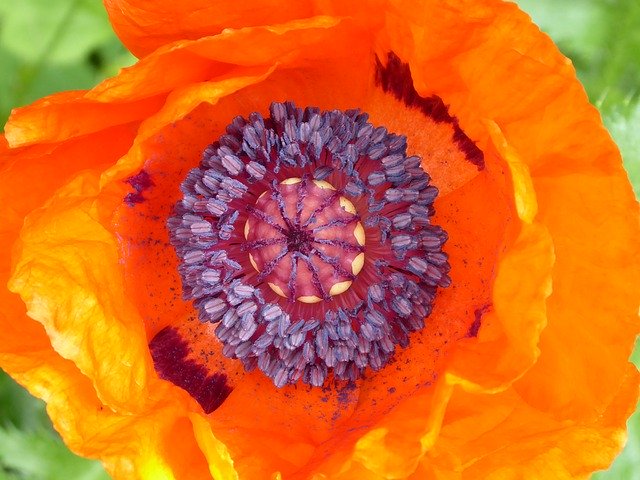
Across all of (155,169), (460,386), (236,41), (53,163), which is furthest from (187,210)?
(460,386)

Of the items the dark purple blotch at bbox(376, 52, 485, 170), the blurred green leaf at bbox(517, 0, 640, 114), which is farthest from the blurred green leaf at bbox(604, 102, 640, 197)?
the dark purple blotch at bbox(376, 52, 485, 170)

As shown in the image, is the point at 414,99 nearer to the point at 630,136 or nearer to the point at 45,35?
the point at 630,136

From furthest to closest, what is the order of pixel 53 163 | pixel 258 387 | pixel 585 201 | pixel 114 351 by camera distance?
1. pixel 258 387
2. pixel 53 163
3. pixel 114 351
4. pixel 585 201

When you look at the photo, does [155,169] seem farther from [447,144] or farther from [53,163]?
[447,144]

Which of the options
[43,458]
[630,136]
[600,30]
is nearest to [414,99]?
[630,136]

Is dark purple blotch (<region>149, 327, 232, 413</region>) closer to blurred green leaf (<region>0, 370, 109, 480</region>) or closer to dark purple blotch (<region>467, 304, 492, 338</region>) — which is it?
blurred green leaf (<region>0, 370, 109, 480</region>)

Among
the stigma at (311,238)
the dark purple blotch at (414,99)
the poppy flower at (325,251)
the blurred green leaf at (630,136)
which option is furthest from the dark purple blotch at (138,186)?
the blurred green leaf at (630,136)
